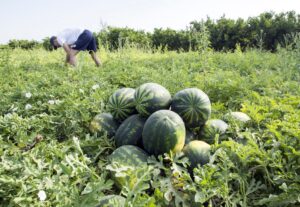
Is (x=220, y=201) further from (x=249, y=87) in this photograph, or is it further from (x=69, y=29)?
(x=69, y=29)

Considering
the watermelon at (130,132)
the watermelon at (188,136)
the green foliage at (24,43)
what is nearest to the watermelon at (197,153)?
the watermelon at (188,136)

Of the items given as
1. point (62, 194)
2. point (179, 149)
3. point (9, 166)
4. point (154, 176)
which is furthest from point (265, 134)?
point (9, 166)

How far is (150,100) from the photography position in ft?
9.12

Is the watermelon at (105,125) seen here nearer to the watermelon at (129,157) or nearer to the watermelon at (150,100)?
the watermelon at (150,100)

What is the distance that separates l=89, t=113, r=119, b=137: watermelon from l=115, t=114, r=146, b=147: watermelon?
155mm

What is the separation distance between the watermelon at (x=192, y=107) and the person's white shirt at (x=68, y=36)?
25.2ft

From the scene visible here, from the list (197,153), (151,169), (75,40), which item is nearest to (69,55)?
(75,40)

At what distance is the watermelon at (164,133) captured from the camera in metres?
2.50

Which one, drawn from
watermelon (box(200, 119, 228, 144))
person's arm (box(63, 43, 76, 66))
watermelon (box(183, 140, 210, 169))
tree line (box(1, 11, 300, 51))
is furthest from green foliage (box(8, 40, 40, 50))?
watermelon (box(183, 140, 210, 169))

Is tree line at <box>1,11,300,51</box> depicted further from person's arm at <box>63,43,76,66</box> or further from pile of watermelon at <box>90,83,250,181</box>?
pile of watermelon at <box>90,83,250,181</box>

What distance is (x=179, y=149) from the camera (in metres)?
2.56

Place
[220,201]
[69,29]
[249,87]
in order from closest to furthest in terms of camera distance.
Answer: [220,201]
[249,87]
[69,29]

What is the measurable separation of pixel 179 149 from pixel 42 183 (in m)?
1.06

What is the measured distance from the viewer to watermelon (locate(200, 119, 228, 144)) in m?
2.72
